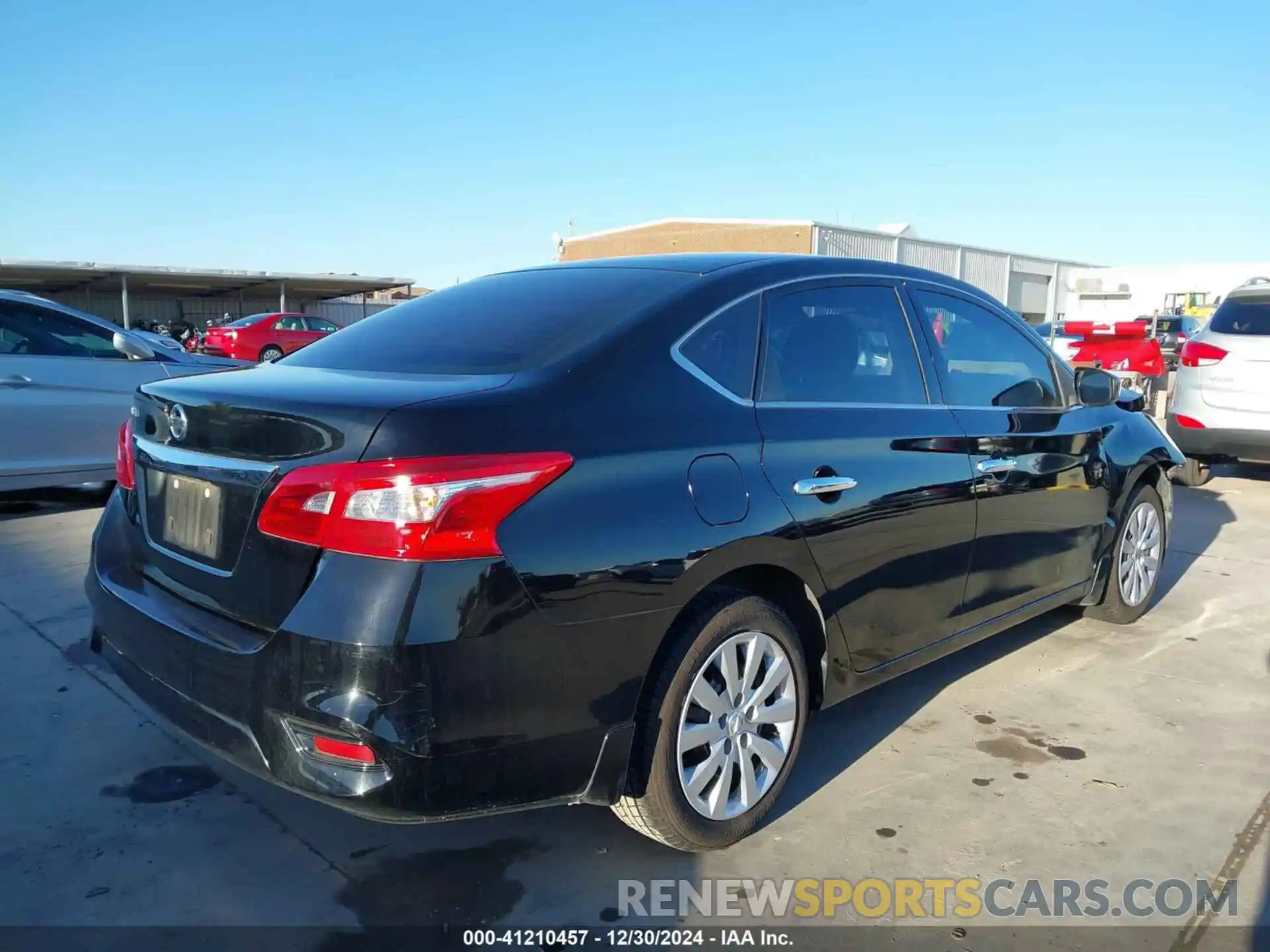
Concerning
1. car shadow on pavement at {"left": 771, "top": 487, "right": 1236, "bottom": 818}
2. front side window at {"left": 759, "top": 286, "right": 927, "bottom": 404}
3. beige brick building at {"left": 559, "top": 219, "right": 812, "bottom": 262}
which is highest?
beige brick building at {"left": 559, "top": 219, "right": 812, "bottom": 262}

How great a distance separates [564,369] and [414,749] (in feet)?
3.15

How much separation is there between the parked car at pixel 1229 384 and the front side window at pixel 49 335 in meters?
8.36

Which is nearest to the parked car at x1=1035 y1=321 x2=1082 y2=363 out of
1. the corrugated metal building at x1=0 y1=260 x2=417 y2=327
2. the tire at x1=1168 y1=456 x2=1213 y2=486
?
the tire at x1=1168 y1=456 x2=1213 y2=486

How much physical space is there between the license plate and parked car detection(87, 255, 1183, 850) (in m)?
0.01

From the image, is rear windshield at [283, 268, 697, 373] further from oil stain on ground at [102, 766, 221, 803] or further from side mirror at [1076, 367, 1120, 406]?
side mirror at [1076, 367, 1120, 406]

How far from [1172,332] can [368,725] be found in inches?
922

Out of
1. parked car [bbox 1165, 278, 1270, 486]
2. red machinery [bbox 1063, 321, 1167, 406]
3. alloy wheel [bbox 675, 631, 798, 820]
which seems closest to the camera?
alloy wheel [bbox 675, 631, 798, 820]

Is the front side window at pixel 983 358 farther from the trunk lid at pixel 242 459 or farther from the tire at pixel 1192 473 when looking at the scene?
the tire at pixel 1192 473

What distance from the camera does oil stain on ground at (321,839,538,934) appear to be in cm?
246

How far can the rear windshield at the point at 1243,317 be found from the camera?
7.76 metres

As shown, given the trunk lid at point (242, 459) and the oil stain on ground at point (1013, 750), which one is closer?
the trunk lid at point (242, 459)

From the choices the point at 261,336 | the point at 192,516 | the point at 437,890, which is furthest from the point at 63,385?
the point at 261,336

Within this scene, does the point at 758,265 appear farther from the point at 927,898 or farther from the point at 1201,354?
the point at 1201,354

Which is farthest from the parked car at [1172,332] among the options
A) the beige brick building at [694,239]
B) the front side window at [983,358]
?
the front side window at [983,358]
